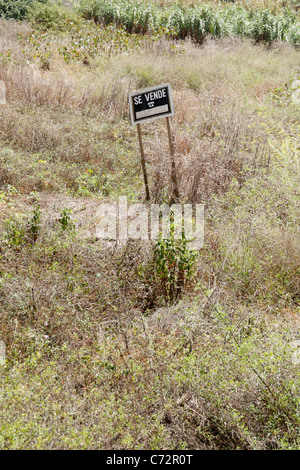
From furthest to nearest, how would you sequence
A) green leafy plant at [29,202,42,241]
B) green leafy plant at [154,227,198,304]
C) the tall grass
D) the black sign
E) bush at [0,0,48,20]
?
the tall grass, bush at [0,0,48,20], the black sign, green leafy plant at [29,202,42,241], green leafy plant at [154,227,198,304]

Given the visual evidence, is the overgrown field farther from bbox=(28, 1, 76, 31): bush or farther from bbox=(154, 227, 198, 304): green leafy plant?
bbox=(28, 1, 76, 31): bush

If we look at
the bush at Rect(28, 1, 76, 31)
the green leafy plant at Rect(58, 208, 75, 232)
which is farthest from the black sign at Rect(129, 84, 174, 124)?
the bush at Rect(28, 1, 76, 31)

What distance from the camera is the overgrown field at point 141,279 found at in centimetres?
254

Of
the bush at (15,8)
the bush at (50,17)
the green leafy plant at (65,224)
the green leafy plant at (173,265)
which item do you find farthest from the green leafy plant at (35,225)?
the bush at (15,8)

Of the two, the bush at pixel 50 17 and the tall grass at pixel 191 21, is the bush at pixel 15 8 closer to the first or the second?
the bush at pixel 50 17

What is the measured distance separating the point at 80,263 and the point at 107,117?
4.20m

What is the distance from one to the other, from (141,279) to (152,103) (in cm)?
258

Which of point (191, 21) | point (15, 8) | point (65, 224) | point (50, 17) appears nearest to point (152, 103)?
point (65, 224)

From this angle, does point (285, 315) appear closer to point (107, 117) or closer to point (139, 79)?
point (107, 117)

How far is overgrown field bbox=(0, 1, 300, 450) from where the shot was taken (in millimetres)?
2541

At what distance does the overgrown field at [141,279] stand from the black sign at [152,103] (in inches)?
26.5

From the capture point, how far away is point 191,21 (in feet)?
42.1

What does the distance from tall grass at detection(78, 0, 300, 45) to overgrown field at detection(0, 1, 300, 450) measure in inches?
229

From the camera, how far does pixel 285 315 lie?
356cm
